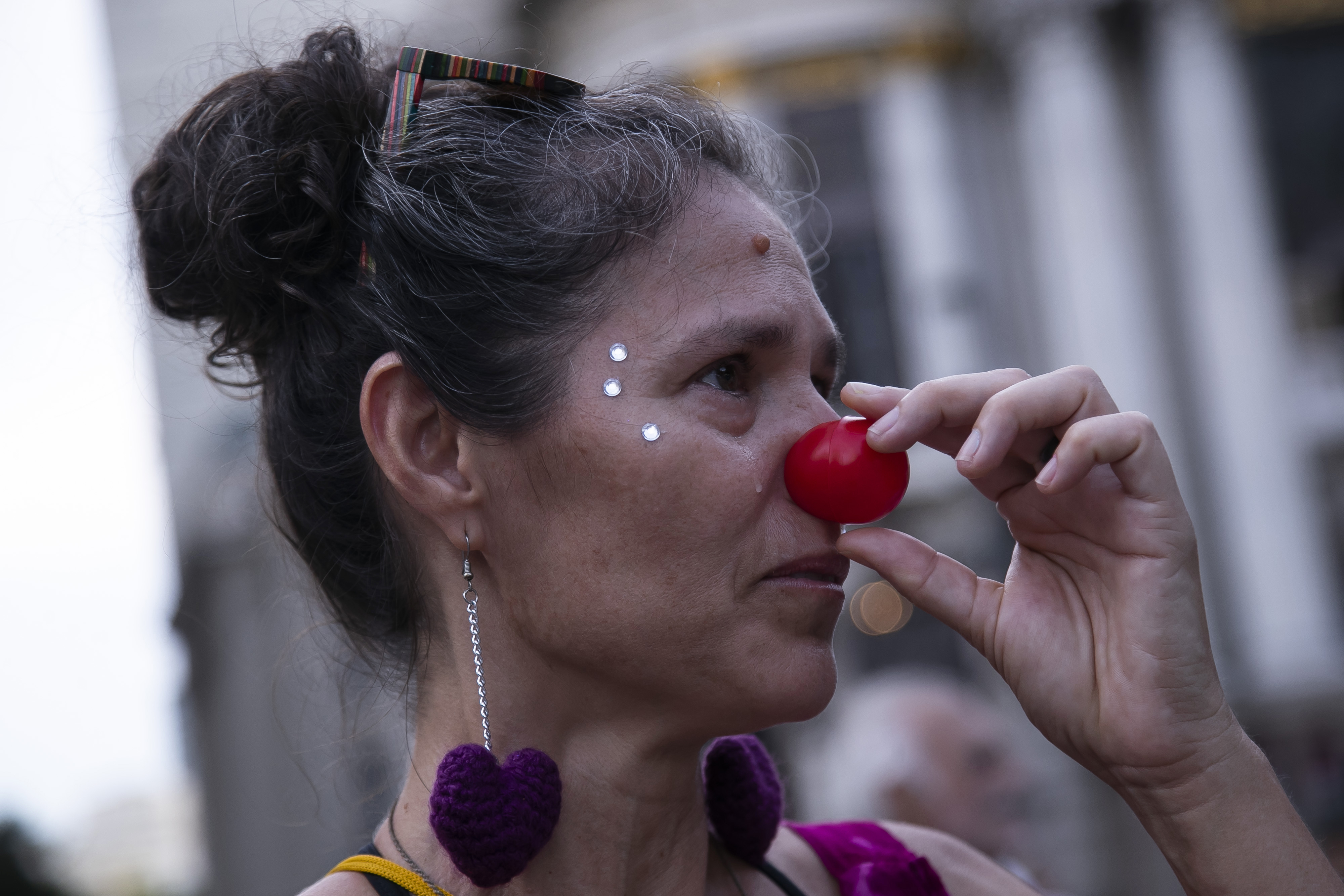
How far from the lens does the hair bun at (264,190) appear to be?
208cm

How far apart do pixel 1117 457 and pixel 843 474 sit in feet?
1.41

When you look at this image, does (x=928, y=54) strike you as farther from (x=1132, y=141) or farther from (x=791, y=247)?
(x=791, y=247)

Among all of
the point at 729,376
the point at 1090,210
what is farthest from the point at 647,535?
the point at 1090,210

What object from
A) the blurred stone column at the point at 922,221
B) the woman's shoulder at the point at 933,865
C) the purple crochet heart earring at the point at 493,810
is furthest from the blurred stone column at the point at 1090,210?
the purple crochet heart earring at the point at 493,810

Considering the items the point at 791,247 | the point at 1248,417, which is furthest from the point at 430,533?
the point at 1248,417

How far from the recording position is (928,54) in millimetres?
15672

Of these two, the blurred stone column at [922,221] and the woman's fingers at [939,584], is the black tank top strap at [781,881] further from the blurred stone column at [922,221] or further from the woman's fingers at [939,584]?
the blurred stone column at [922,221]

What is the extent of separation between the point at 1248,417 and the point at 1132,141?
383 cm

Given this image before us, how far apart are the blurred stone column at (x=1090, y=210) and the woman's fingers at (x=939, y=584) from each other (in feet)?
42.1

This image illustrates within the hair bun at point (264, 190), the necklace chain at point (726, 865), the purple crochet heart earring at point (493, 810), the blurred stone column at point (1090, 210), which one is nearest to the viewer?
the purple crochet heart earring at point (493, 810)

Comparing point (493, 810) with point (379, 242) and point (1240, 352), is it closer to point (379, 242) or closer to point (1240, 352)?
point (379, 242)

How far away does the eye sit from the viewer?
6.25 feet

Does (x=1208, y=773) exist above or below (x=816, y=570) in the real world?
below

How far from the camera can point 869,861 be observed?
94.0 inches
